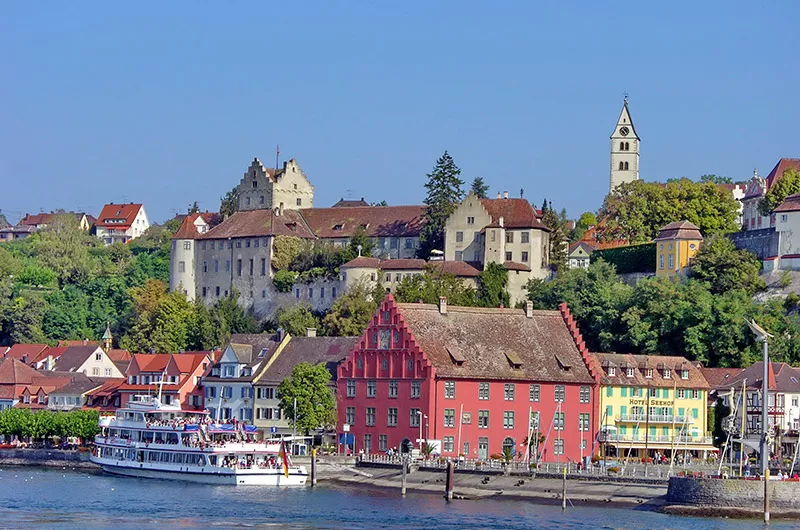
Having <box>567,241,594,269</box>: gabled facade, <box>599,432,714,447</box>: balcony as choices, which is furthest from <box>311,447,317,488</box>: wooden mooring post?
<box>567,241,594,269</box>: gabled facade

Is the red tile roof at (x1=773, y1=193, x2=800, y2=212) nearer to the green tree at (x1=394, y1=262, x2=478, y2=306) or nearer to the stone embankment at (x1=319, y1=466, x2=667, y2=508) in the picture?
the green tree at (x1=394, y1=262, x2=478, y2=306)

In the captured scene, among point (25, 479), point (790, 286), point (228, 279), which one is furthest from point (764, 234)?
point (25, 479)

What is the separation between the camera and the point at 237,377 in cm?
12075

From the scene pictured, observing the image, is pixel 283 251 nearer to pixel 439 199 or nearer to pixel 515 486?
pixel 439 199

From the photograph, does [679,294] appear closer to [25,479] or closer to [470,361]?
[470,361]

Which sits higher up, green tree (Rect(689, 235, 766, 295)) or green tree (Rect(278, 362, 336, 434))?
green tree (Rect(689, 235, 766, 295))

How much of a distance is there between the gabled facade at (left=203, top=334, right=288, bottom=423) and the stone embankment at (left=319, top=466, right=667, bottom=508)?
2175 centimetres

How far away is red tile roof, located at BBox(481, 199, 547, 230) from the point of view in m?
142

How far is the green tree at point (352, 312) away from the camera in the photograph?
130m

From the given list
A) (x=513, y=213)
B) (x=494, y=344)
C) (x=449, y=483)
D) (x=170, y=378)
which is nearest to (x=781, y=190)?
(x=513, y=213)

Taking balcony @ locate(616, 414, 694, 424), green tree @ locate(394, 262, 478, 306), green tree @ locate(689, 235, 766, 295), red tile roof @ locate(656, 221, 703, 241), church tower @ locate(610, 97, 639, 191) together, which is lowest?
balcony @ locate(616, 414, 694, 424)

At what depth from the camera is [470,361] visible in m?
103

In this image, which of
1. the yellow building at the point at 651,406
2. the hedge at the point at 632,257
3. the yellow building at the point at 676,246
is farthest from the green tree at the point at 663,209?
the yellow building at the point at 651,406

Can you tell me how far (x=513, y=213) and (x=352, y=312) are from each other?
18420 mm
